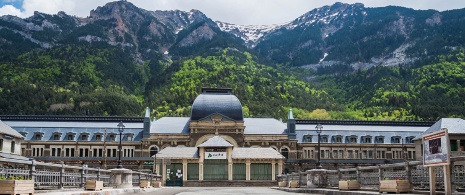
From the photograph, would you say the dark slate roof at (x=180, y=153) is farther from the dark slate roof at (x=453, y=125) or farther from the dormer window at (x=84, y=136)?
the dark slate roof at (x=453, y=125)

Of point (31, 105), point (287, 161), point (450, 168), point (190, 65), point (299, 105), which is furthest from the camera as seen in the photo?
point (190, 65)

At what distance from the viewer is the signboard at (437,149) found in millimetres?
21125

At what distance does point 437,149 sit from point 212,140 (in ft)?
211

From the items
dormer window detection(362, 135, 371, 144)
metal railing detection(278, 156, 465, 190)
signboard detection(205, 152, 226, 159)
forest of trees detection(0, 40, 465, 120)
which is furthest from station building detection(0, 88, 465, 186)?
metal railing detection(278, 156, 465, 190)

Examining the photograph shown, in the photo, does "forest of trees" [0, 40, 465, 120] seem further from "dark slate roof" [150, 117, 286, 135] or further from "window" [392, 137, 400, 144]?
"window" [392, 137, 400, 144]

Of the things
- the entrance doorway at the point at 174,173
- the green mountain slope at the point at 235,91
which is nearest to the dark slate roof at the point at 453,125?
the entrance doorway at the point at 174,173

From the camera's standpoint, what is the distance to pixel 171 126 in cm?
9888

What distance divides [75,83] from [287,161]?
9284 cm

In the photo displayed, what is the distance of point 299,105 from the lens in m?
162

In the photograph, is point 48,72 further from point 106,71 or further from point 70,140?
point 70,140

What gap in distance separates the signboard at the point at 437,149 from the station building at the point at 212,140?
6177 cm

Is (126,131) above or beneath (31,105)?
beneath

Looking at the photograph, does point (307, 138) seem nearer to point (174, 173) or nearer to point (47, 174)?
point (174, 173)

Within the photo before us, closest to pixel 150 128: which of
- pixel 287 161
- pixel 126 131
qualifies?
pixel 126 131
